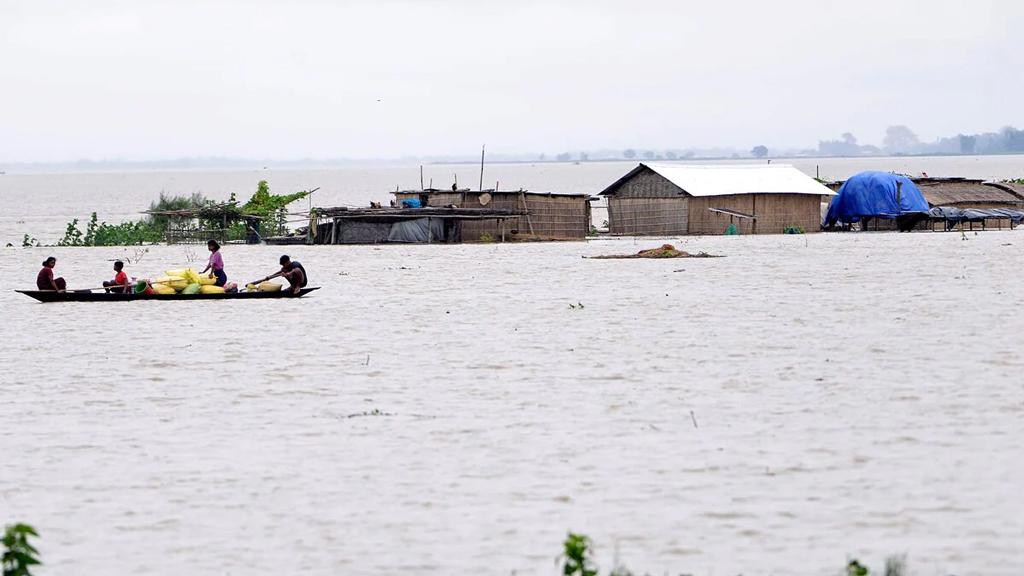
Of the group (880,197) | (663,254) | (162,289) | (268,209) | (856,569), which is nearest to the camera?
(856,569)

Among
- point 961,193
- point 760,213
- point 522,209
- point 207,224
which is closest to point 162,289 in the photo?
point 522,209

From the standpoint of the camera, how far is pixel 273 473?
9.77 meters

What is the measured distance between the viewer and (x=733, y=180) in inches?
1636

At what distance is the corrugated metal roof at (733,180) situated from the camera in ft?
132

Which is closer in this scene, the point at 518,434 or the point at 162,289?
the point at 518,434

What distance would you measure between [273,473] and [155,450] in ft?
4.52

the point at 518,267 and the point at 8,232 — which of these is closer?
the point at 518,267

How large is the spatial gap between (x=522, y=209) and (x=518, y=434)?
28.2 metres

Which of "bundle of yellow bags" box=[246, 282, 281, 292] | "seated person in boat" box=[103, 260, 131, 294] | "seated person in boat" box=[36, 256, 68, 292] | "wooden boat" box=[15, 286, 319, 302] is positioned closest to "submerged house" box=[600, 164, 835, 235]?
"bundle of yellow bags" box=[246, 282, 281, 292]

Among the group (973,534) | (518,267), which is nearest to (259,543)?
(973,534)

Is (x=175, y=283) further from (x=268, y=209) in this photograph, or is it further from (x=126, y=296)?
(x=268, y=209)

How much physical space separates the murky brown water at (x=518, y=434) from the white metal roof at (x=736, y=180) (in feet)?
60.8

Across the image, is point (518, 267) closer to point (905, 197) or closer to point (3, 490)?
point (905, 197)

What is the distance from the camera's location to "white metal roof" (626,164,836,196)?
4034 cm
